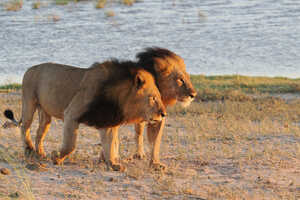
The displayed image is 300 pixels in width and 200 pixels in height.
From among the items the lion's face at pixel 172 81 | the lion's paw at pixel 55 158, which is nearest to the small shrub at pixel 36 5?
the lion's paw at pixel 55 158

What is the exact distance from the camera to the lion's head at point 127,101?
6406mm

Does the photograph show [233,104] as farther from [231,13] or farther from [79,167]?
[231,13]

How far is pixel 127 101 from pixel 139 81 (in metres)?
0.25

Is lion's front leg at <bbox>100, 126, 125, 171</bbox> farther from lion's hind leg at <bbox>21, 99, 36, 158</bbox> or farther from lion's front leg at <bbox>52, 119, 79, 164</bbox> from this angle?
lion's hind leg at <bbox>21, 99, 36, 158</bbox>

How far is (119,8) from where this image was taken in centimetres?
2930

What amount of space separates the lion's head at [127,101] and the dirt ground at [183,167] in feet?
2.15

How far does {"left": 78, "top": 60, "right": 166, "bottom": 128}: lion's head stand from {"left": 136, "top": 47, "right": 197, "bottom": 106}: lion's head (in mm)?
424

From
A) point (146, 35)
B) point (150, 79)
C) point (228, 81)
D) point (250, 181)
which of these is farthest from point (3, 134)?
point (146, 35)

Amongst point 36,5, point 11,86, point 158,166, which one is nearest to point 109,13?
point 36,5

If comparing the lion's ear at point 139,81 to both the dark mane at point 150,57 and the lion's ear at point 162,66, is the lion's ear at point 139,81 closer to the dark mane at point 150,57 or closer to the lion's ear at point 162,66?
the dark mane at point 150,57

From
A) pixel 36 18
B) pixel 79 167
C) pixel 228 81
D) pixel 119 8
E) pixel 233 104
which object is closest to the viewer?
pixel 79 167

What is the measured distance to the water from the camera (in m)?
18.0

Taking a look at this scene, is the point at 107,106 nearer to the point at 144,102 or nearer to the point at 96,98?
the point at 96,98

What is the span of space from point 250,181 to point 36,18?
66.8 feet
